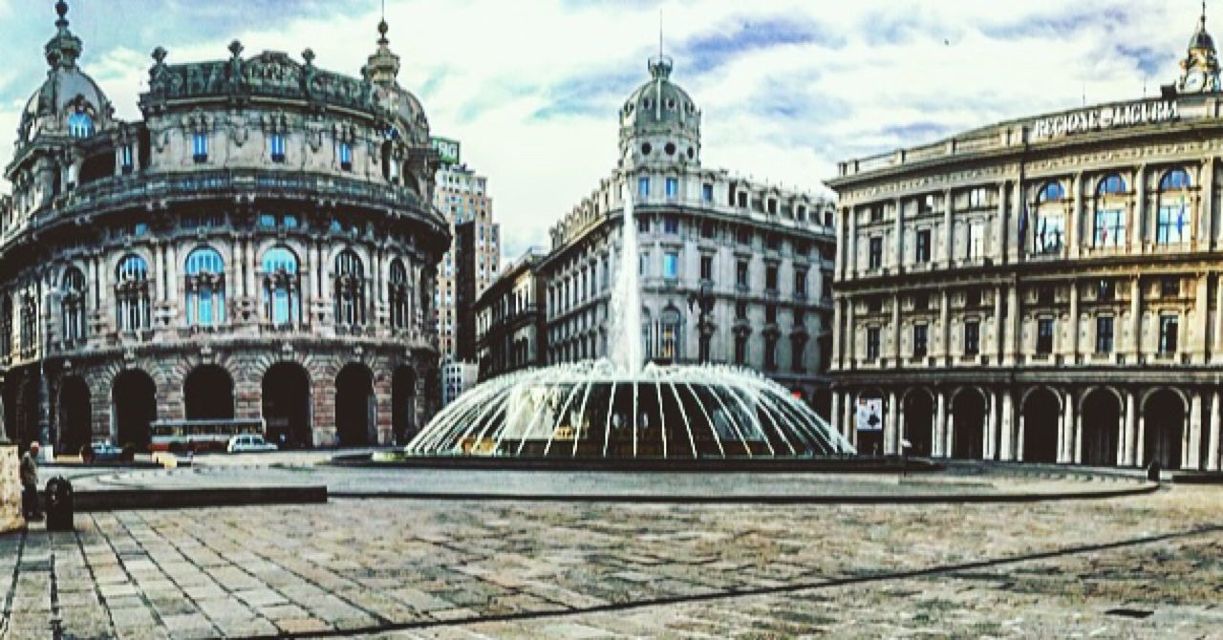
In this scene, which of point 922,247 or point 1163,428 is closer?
point 1163,428

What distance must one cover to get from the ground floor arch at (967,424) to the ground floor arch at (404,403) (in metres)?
30.9

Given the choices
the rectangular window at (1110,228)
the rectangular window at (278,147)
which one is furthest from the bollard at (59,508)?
the rectangular window at (278,147)

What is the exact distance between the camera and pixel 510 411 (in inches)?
1135

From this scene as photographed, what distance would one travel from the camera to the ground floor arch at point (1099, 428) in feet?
150

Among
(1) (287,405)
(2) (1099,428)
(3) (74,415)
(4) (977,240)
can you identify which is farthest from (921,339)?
(3) (74,415)

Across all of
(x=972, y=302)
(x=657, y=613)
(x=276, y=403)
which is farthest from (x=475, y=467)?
(x=276, y=403)

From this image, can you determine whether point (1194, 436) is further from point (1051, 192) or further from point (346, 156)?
point (346, 156)

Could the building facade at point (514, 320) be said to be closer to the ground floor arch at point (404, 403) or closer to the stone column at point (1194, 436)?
the ground floor arch at point (404, 403)

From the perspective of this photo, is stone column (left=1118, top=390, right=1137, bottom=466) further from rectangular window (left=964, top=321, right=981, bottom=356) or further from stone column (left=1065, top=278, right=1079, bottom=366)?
rectangular window (left=964, top=321, right=981, bottom=356)

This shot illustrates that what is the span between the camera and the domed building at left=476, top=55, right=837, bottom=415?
62.5 meters

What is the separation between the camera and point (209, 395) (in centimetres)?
5838

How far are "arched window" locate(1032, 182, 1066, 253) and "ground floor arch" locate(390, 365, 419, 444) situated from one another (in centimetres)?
3602

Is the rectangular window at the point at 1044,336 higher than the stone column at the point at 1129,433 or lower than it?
higher

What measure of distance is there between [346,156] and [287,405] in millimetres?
15055
